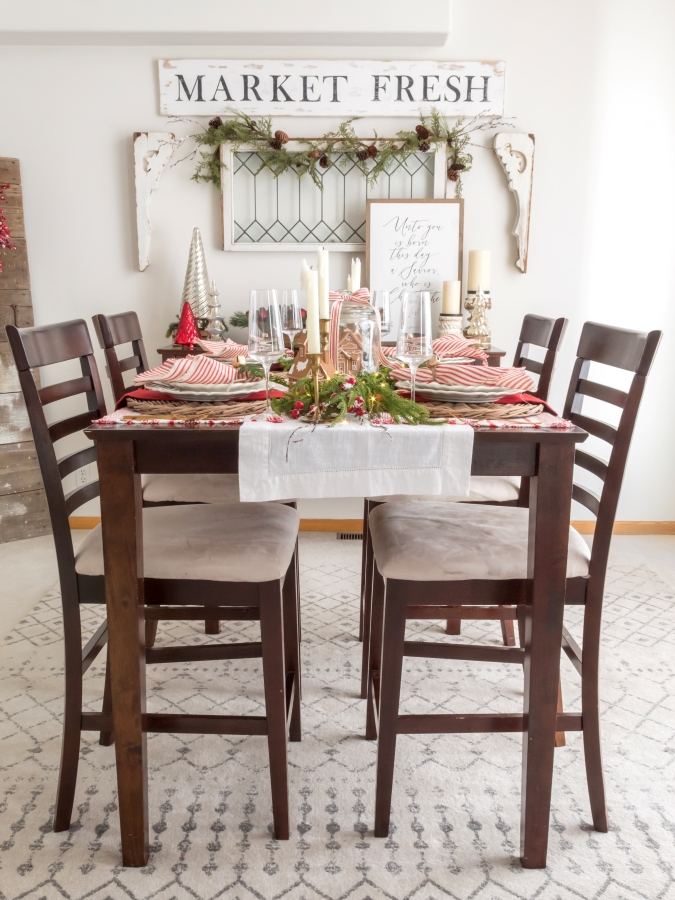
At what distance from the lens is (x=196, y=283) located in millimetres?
2975

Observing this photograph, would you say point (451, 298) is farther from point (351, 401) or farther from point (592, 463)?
point (351, 401)

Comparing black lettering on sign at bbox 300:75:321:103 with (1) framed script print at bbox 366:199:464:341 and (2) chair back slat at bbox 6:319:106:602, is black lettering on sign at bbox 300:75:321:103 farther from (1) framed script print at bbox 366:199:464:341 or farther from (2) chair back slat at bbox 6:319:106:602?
(2) chair back slat at bbox 6:319:106:602

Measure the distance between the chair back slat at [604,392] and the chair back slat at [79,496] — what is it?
3.48ft

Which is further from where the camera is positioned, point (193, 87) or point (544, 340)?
point (193, 87)

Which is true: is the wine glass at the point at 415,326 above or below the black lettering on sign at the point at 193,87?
below

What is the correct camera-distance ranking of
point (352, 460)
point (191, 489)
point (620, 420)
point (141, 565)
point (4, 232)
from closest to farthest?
point (352, 460), point (141, 565), point (620, 420), point (191, 489), point (4, 232)

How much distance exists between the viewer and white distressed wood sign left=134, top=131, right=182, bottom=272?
118 inches

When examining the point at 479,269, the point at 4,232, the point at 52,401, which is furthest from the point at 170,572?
the point at 4,232

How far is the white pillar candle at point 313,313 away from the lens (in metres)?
1.30

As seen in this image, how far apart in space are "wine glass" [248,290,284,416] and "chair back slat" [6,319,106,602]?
416 millimetres

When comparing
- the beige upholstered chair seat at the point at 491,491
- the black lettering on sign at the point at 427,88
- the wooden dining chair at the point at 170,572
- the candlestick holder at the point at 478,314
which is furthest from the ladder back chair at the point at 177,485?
the black lettering on sign at the point at 427,88

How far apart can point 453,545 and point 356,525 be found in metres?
1.95

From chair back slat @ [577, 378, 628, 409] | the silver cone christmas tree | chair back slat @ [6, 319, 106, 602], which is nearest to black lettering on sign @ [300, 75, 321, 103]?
the silver cone christmas tree

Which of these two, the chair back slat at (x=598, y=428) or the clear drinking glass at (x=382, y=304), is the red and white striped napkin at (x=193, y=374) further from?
the chair back slat at (x=598, y=428)
